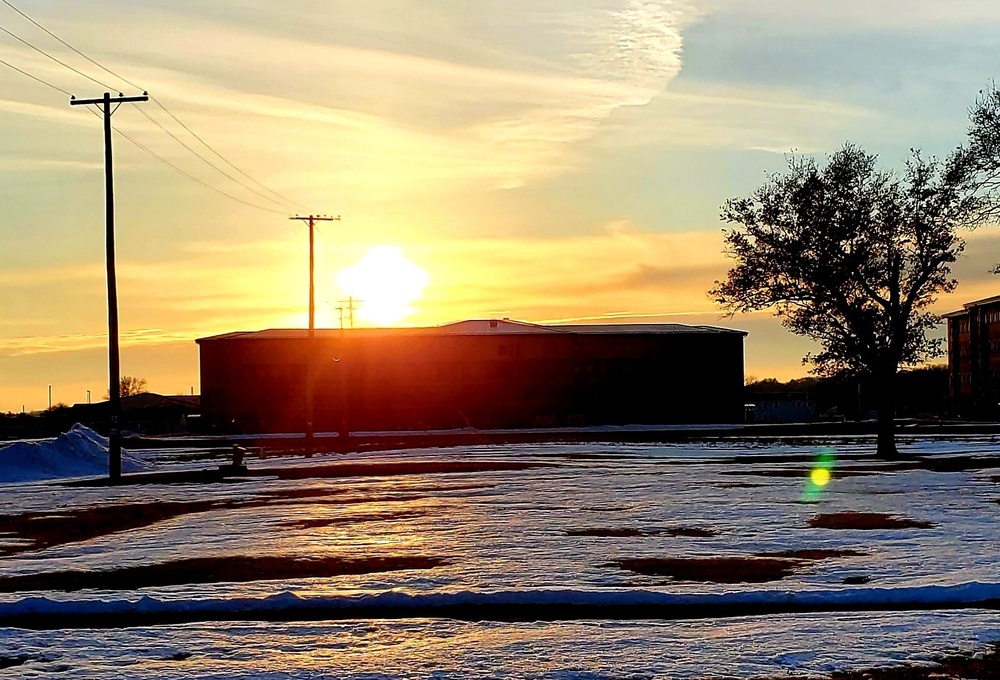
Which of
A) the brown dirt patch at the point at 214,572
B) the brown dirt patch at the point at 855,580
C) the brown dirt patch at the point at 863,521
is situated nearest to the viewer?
the brown dirt patch at the point at 855,580

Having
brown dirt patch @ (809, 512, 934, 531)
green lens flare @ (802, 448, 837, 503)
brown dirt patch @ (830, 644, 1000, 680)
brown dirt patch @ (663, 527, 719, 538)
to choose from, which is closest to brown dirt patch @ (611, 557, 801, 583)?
brown dirt patch @ (663, 527, 719, 538)

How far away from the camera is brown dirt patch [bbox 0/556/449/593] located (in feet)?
46.8

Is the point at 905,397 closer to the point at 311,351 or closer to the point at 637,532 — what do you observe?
the point at 311,351

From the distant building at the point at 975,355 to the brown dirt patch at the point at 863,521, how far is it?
3973 inches

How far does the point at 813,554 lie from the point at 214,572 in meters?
8.01

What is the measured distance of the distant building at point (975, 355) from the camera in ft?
398

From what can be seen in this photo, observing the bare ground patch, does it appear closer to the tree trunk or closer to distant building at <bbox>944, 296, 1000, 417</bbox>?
the tree trunk

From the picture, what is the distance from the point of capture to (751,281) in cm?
4300

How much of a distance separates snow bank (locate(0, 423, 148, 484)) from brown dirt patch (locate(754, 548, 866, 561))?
1124 inches

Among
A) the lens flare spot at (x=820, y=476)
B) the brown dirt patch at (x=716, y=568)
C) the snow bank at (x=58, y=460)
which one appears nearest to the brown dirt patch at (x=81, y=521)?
the brown dirt patch at (x=716, y=568)

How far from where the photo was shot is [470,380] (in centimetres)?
10306

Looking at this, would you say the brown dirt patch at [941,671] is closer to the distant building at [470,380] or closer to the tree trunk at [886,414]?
the tree trunk at [886,414]

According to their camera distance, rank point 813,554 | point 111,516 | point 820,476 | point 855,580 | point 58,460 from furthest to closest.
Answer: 1. point 58,460
2. point 820,476
3. point 111,516
4. point 813,554
5. point 855,580

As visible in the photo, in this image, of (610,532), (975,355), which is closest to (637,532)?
(610,532)
